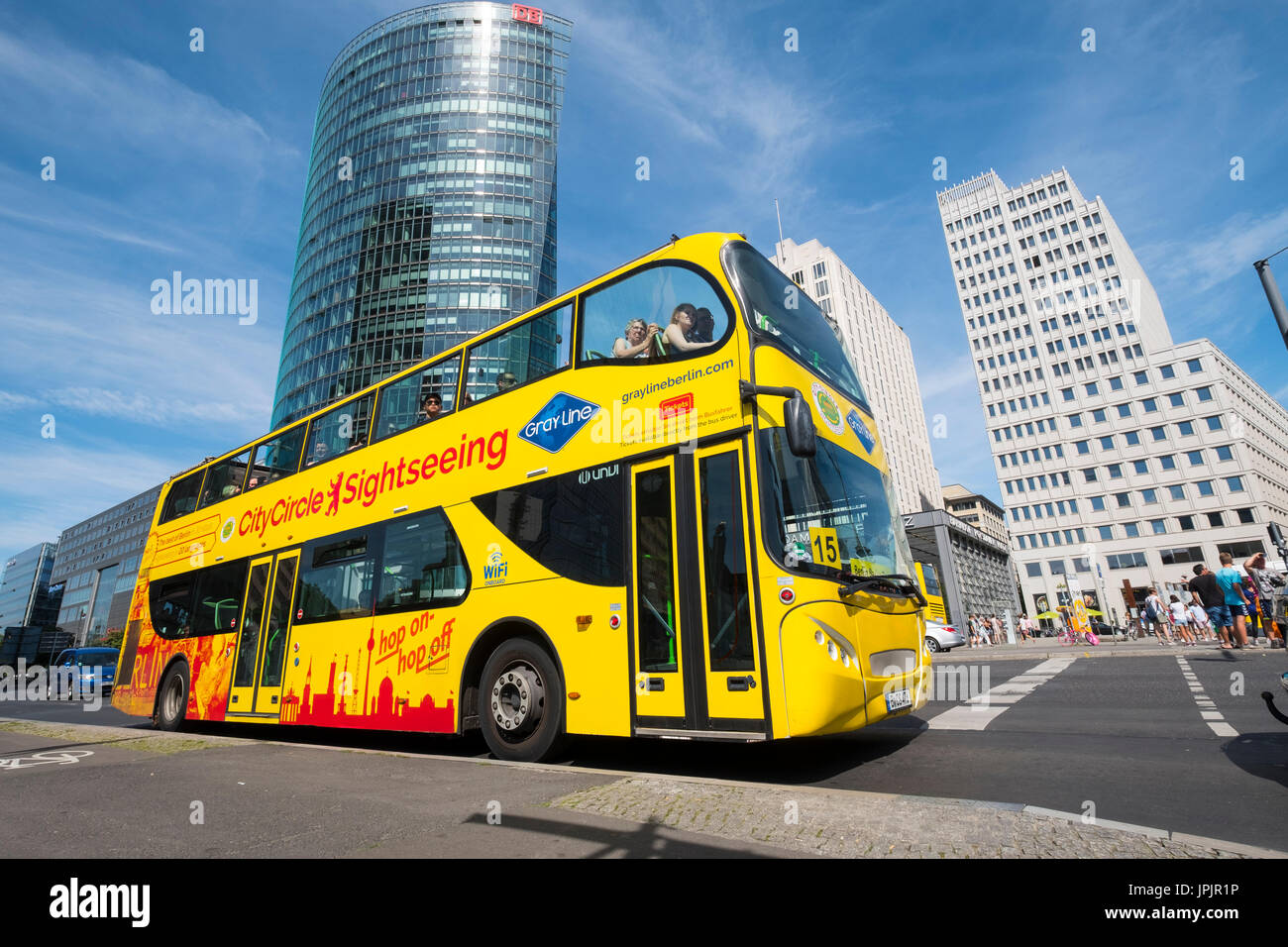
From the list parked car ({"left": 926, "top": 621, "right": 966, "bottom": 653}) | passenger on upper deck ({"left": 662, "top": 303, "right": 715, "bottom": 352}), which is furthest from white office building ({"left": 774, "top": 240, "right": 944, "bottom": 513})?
passenger on upper deck ({"left": 662, "top": 303, "right": 715, "bottom": 352})

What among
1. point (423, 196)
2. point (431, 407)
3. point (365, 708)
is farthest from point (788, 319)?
point (423, 196)

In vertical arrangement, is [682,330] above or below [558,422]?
above

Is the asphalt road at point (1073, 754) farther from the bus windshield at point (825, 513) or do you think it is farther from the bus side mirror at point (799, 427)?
the bus side mirror at point (799, 427)

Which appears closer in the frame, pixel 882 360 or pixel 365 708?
pixel 365 708

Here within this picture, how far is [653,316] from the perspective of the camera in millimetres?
5859

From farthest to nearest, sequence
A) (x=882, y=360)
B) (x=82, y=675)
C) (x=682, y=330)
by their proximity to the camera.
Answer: (x=882, y=360), (x=82, y=675), (x=682, y=330)

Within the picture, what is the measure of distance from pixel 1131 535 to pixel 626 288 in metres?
86.9

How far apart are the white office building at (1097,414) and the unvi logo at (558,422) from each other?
71.2 metres

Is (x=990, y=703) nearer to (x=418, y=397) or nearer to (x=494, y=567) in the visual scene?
(x=494, y=567)

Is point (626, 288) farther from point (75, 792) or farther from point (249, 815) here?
point (75, 792)

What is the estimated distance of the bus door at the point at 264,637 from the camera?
861 cm

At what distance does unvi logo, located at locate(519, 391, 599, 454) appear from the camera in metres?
6.06

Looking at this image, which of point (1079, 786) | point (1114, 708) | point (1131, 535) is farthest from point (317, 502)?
point (1131, 535)

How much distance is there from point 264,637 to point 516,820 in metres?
7.15
